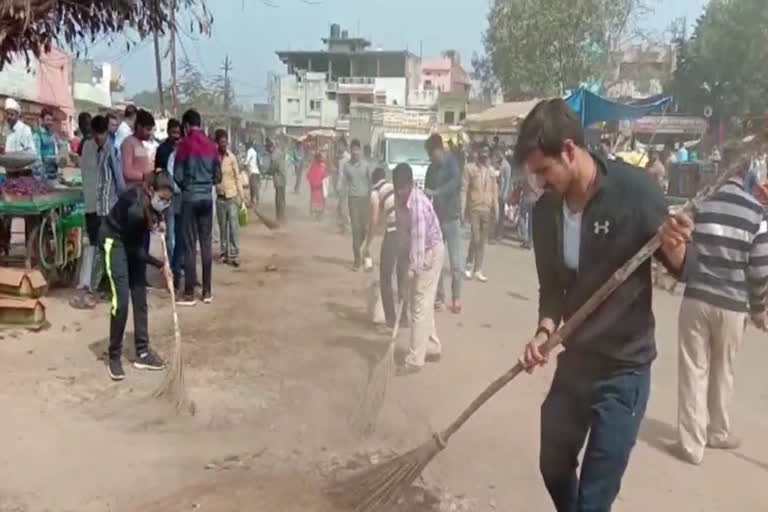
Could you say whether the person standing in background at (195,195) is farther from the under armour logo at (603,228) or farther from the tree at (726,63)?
the tree at (726,63)

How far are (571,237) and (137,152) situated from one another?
574 cm

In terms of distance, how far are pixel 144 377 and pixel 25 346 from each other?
4.34 feet

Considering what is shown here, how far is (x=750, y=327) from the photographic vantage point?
9227 mm

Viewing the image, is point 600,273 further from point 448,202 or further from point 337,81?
point 337,81

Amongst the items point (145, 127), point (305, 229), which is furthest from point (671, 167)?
point (145, 127)

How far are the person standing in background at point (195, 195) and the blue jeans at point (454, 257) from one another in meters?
2.57

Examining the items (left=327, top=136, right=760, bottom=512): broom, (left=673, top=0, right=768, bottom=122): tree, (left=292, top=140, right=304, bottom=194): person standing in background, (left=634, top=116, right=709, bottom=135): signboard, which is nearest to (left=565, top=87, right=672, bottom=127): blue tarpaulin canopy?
(left=673, top=0, right=768, bottom=122): tree

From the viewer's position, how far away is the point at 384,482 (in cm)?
395

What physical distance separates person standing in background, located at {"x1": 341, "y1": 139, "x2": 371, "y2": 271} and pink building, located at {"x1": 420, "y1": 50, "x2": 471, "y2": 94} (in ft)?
259

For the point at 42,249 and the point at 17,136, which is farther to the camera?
the point at 17,136

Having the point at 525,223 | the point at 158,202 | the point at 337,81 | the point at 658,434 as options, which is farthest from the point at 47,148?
the point at 337,81

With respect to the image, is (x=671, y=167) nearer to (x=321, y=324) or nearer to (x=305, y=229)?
(x=305, y=229)

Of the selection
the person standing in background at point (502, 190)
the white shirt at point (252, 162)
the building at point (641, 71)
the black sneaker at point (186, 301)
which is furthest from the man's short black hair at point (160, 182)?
the building at point (641, 71)

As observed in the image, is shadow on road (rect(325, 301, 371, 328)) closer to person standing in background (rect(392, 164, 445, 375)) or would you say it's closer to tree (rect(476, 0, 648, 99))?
person standing in background (rect(392, 164, 445, 375))
